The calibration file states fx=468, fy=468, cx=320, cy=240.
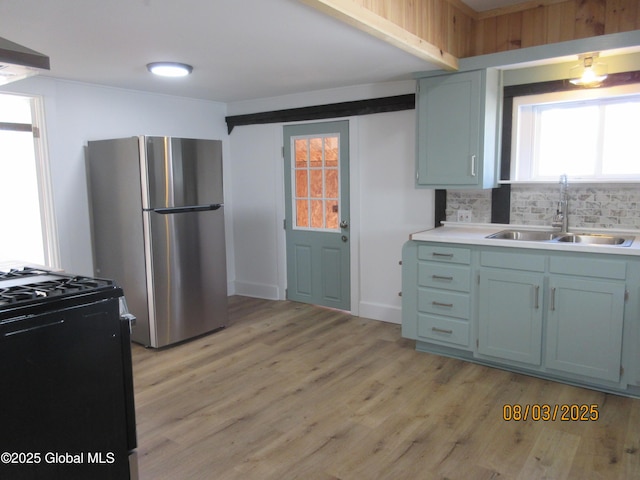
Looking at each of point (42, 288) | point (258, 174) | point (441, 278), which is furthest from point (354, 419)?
point (258, 174)

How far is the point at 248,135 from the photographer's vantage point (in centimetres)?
530

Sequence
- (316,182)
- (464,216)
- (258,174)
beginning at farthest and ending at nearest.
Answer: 1. (258,174)
2. (316,182)
3. (464,216)

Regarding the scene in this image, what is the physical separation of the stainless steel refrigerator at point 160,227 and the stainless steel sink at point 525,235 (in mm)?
2377

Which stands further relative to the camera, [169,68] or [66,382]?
[169,68]

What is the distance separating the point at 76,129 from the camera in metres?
3.99

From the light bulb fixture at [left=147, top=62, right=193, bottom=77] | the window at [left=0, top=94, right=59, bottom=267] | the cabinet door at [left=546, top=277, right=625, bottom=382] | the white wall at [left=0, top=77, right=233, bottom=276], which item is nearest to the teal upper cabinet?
the cabinet door at [left=546, top=277, right=625, bottom=382]

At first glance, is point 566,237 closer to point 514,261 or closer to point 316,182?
point 514,261

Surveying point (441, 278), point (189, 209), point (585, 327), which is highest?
point (189, 209)

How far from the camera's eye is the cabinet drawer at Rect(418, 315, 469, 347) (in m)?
3.40

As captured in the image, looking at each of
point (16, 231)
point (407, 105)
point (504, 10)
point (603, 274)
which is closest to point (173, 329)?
point (16, 231)

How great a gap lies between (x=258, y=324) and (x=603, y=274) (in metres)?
2.87

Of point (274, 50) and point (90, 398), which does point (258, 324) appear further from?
point (90, 398)

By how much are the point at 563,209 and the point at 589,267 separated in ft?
2.29

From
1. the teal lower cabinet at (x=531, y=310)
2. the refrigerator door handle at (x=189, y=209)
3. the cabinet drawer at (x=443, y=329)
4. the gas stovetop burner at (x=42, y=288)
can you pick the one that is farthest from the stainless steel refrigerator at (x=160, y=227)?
the cabinet drawer at (x=443, y=329)
